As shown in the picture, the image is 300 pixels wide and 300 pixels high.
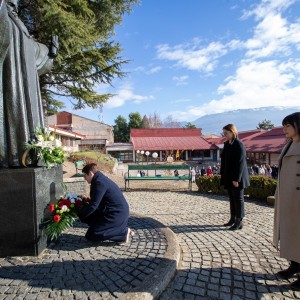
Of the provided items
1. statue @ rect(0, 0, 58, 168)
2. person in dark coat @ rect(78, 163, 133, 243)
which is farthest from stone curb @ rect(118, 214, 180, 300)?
statue @ rect(0, 0, 58, 168)

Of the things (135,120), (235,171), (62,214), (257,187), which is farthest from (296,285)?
(135,120)

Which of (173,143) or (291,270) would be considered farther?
(173,143)

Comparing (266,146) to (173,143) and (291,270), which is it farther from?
(291,270)

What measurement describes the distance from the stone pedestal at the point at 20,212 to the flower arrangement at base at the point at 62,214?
0.60 feet

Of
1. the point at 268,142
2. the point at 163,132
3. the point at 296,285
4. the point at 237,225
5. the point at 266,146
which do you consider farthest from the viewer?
the point at 163,132

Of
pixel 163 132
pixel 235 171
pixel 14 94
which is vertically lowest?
pixel 235 171

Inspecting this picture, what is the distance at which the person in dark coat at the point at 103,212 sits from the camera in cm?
355

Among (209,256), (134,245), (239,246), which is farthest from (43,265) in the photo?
(239,246)

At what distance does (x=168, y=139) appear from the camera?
39.7 m

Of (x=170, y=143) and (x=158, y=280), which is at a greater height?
(x=170, y=143)

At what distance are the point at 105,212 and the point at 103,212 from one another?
0.10ft

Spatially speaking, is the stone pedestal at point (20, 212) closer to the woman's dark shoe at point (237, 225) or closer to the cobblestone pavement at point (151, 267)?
the cobblestone pavement at point (151, 267)

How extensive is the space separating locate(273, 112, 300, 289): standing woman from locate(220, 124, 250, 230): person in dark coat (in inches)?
66.0

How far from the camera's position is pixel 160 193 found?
9.14 meters
